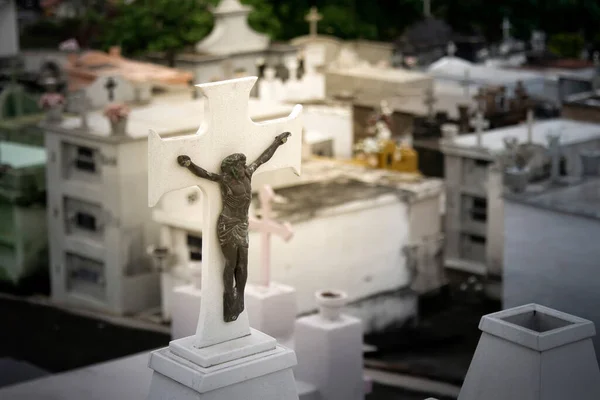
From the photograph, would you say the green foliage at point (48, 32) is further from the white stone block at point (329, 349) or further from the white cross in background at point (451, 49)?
the white stone block at point (329, 349)

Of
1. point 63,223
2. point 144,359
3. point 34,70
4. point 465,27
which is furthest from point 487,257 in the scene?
point 465,27

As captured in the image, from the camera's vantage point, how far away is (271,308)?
19766mm

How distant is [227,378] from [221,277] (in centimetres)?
103

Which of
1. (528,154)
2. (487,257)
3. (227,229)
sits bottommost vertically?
(487,257)

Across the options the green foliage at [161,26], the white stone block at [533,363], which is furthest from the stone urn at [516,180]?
the green foliage at [161,26]

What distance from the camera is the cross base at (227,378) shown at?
535 inches

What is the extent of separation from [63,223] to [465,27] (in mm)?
38289

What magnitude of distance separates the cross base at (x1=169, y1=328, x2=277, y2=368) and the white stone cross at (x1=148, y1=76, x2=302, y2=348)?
2.6 inches

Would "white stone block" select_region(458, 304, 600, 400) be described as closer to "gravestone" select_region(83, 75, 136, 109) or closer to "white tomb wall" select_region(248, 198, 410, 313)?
"white tomb wall" select_region(248, 198, 410, 313)

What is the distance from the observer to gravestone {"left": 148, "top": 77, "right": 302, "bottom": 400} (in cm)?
1365

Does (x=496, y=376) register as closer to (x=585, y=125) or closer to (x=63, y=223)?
(x=63, y=223)

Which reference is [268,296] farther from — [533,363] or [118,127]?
[118,127]

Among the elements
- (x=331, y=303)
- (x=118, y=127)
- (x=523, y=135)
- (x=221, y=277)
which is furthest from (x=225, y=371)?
(x=523, y=135)

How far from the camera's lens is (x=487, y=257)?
30.4 m
